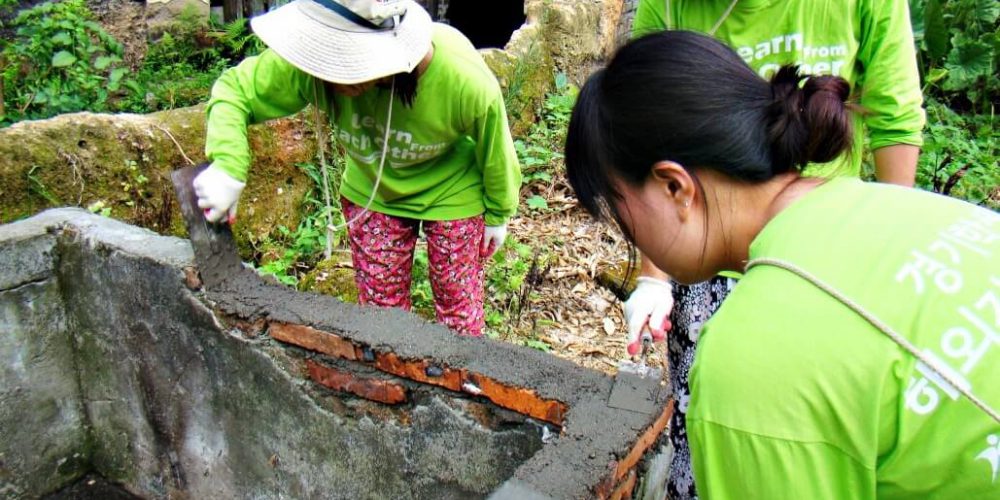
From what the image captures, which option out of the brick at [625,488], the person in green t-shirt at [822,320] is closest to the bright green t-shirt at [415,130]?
the brick at [625,488]

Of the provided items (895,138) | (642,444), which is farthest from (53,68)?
(895,138)

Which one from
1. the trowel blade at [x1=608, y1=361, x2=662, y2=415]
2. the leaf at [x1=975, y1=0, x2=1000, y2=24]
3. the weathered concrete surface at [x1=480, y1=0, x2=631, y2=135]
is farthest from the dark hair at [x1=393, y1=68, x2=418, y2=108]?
the leaf at [x1=975, y1=0, x2=1000, y2=24]

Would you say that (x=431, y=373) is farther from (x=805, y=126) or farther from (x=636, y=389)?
(x=805, y=126)

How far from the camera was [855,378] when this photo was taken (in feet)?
3.04

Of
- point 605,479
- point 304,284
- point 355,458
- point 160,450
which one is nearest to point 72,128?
point 304,284

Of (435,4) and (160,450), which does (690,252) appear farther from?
(435,4)

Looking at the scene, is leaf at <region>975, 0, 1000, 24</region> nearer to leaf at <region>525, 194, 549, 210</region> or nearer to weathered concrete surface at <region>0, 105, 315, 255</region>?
leaf at <region>525, 194, 549, 210</region>

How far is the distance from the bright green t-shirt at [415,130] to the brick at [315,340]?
47 cm

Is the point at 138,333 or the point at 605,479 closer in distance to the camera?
the point at 605,479

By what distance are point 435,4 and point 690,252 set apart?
6908mm

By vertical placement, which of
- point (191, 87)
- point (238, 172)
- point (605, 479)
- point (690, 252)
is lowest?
point (191, 87)

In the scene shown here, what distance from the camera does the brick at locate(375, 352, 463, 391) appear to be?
6.73 feet

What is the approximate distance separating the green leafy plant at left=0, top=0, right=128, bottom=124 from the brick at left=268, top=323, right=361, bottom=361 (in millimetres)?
2422

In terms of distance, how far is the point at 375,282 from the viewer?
281cm
